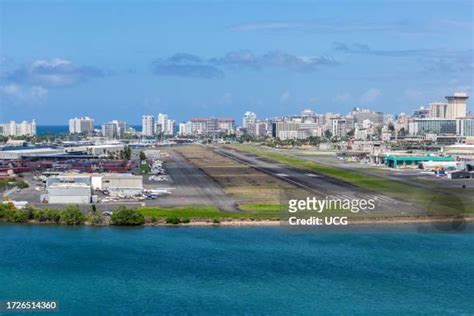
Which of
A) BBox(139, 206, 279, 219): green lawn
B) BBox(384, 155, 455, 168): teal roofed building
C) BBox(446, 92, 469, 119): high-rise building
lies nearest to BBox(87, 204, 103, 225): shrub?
BBox(139, 206, 279, 219): green lawn

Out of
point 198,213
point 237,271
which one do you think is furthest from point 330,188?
point 237,271

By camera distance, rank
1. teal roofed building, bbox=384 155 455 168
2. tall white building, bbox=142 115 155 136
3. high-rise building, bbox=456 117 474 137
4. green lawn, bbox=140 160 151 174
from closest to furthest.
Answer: green lawn, bbox=140 160 151 174 < teal roofed building, bbox=384 155 455 168 < high-rise building, bbox=456 117 474 137 < tall white building, bbox=142 115 155 136

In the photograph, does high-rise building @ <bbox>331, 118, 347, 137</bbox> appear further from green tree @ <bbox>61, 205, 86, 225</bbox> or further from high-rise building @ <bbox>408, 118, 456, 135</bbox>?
green tree @ <bbox>61, 205, 86, 225</bbox>

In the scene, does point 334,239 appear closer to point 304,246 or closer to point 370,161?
point 304,246

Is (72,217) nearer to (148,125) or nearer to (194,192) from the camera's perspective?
(194,192)

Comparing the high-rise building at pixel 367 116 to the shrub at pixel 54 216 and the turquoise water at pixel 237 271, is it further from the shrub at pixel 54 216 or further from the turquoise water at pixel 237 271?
the turquoise water at pixel 237 271

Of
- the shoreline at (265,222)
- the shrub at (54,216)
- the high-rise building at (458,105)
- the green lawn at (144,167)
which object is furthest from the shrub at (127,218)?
the high-rise building at (458,105)

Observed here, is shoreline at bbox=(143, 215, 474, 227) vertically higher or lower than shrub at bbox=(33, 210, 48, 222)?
lower

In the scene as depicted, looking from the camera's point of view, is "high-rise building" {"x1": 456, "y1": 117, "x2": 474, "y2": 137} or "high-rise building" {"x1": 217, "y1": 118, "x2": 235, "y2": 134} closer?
"high-rise building" {"x1": 456, "y1": 117, "x2": 474, "y2": 137}
